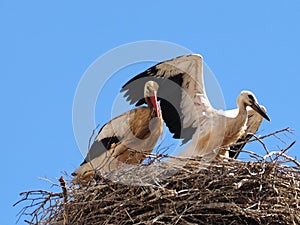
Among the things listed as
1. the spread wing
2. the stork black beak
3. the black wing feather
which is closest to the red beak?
the spread wing

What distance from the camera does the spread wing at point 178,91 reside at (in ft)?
32.0

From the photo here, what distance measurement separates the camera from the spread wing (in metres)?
9.77

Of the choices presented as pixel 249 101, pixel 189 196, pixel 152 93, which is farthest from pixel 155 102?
pixel 189 196

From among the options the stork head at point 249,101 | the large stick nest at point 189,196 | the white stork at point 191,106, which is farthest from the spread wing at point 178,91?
the large stick nest at point 189,196

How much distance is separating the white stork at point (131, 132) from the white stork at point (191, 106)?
5.0 inches

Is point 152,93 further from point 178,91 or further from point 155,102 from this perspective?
point 178,91

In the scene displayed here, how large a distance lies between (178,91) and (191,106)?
218mm

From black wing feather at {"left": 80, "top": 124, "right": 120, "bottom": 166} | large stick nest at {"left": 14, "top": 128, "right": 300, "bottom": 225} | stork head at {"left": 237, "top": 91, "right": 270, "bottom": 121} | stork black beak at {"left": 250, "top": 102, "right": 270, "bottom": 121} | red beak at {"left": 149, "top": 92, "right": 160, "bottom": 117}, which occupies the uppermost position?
red beak at {"left": 149, "top": 92, "right": 160, "bottom": 117}

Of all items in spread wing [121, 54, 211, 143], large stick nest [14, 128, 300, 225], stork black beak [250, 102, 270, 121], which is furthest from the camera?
spread wing [121, 54, 211, 143]

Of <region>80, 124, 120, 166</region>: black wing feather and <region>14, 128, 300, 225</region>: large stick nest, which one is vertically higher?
<region>80, 124, 120, 166</region>: black wing feather

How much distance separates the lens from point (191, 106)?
32.4 ft

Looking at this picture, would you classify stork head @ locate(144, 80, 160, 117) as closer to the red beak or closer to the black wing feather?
the red beak

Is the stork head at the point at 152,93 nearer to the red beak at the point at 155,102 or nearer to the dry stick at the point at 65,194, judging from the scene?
the red beak at the point at 155,102

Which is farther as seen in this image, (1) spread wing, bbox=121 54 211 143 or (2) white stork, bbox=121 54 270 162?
(1) spread wing, bbox=121 54 211 143
